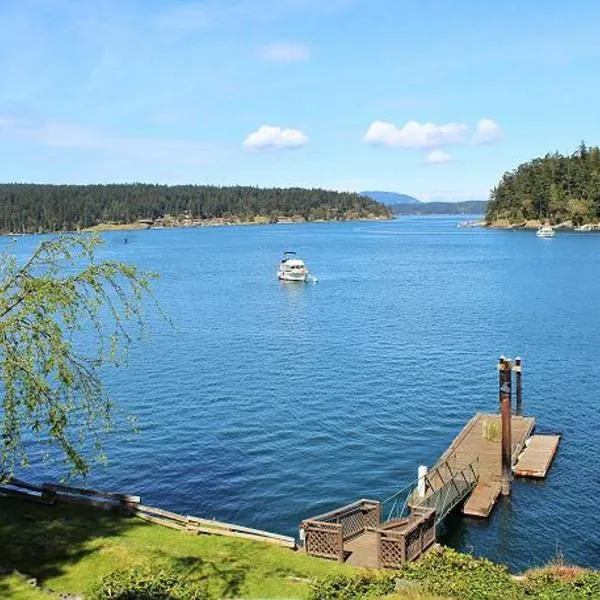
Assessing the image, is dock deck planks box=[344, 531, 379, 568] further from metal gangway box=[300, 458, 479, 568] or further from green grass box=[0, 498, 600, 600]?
green grass box=[0, 498, 600, 600]

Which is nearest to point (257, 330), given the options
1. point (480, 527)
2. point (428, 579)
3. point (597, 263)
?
point (480, 527)

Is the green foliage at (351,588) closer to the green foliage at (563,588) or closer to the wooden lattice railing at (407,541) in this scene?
the green foliage at (563,588)

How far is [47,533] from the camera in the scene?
22344 millimetres

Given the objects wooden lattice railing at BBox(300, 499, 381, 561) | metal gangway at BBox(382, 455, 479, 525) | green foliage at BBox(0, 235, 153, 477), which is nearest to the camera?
green foliage at BBox(0, 235, 153, 477)

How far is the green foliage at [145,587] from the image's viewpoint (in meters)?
16.3

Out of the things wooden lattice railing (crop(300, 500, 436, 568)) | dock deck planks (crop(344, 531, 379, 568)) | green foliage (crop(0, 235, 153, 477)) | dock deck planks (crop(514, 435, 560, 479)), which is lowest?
dock deck planks (crop(514, 435, 560, 479))

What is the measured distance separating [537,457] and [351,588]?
2038cm

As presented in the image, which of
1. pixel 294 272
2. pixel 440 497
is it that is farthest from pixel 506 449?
pixel 294 272

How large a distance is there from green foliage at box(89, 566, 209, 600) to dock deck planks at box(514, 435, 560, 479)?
20032 mm

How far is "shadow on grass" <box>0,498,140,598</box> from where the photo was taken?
19.9 metres

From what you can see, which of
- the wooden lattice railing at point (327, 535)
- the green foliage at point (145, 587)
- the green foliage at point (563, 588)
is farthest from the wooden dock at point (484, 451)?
the green foliage at point (145, 587)

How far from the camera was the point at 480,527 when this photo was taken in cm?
2889

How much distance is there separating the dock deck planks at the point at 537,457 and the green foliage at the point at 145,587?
20.0 metres

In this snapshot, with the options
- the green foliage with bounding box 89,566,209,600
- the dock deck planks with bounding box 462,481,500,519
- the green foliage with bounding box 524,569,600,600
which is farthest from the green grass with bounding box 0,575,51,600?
the dock deck planks with bounding box 462,481,500,519
